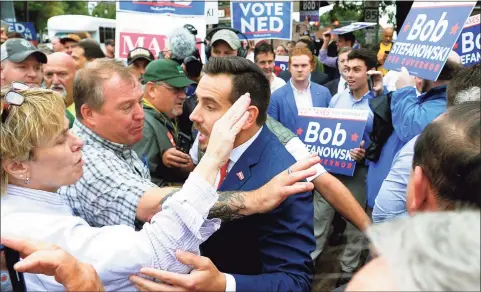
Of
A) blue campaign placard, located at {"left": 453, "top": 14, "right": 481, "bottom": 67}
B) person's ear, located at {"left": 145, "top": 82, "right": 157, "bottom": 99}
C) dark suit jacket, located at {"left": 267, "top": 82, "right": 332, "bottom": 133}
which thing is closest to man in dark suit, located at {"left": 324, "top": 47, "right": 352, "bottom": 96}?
dark suit jacket, located at {"left": 267, "top": 82, "right": 332, "bottom": 133}

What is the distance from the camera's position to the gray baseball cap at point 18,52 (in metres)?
3.90

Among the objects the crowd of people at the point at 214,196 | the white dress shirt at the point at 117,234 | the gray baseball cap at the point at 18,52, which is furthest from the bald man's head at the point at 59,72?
the white dress shirt at the point at 117,234

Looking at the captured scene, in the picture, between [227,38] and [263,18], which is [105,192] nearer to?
[227,38]

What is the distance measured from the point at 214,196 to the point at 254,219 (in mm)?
421

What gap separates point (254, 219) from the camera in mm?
1860

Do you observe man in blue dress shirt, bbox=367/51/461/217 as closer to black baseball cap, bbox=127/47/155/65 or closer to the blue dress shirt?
the blue dress shirt

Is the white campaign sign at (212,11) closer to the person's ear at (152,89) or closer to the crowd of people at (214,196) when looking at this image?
the person's ear at (152,89)

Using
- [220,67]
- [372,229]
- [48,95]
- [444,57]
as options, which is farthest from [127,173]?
[444,57]

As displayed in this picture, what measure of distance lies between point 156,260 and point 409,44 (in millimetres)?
2677

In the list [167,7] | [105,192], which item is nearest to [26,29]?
[167,7]

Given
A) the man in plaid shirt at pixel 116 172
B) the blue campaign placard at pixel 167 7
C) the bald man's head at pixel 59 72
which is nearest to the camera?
the man in plaid shirt at pixel 116 172

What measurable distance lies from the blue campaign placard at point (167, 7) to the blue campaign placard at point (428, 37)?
297cm

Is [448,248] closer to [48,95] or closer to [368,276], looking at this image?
[368,276]

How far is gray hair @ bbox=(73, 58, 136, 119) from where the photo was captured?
2156 mm
